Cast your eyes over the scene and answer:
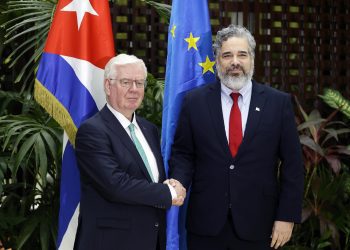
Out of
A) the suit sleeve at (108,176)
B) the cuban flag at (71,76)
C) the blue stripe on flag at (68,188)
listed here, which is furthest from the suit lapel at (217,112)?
the blue stripe on flag at (68,188)

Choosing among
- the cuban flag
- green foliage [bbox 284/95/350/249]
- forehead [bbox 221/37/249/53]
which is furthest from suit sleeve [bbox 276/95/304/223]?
green foliage [bbox 284/95/350/249]

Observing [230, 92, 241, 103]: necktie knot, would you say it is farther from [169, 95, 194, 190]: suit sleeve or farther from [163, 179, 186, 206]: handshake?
[163, 179, 186, 206]: handshake

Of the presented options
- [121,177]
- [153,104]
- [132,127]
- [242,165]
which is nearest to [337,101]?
[153,104]

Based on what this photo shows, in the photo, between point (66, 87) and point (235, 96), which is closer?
point (235, 96)

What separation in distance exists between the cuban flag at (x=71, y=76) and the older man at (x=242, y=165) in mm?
565

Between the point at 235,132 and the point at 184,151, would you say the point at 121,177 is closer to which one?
the point at 184,151

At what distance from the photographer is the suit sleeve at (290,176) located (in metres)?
2.56

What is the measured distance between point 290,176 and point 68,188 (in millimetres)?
1065

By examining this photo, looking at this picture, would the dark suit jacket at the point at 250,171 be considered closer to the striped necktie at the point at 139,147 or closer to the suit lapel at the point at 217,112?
the suit lapel at the point at 217,112

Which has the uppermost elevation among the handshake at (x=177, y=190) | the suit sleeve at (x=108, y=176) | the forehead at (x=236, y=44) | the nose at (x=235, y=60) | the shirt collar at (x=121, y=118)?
the forehead at (x=236, y=44)

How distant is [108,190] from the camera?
2254 millimetres

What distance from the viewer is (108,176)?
7.35 feet

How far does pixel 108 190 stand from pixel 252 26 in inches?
107

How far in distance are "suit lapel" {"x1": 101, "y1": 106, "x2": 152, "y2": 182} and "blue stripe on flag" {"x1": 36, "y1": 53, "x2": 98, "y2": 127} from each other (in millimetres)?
499
